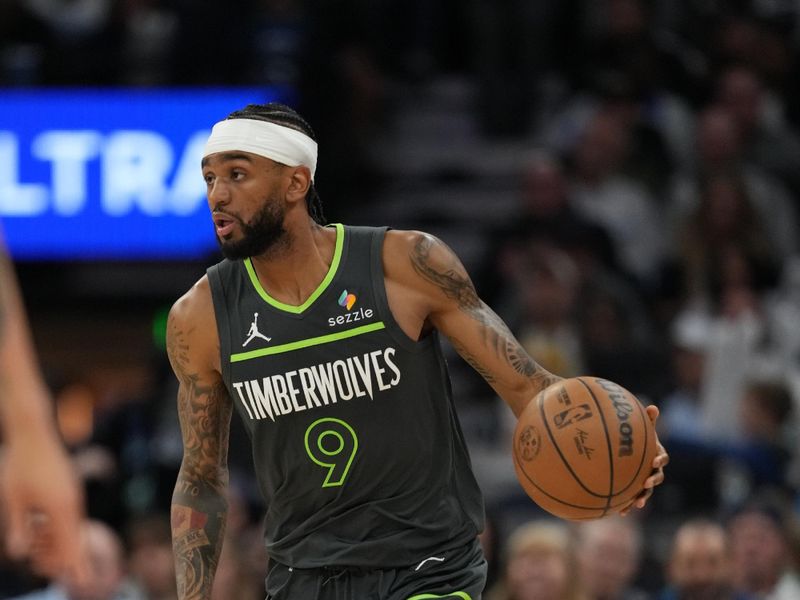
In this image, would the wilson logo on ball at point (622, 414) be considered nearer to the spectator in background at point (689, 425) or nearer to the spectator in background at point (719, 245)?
the spectator in background at point (689, 425)

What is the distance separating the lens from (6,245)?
11.2 m

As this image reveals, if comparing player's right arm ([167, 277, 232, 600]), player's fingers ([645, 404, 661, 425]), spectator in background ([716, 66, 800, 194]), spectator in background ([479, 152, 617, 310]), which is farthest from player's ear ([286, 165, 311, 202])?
spectator in background ([716, 66, 800, 194])

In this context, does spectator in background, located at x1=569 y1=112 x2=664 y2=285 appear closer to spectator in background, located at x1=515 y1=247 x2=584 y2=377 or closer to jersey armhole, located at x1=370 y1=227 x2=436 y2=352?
spectator in background, located at x1=515 y1=247 x2=584 y2=377

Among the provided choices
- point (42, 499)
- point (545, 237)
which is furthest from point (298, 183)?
point (545, 237)

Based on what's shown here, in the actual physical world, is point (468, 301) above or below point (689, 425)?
above

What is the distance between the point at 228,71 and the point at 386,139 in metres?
1.59

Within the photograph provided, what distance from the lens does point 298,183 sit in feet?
15.5

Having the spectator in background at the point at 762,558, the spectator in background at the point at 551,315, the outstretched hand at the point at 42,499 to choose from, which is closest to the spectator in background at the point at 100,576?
the spectator in background at the point at 551,315

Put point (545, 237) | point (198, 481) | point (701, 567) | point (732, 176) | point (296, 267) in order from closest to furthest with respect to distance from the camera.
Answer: point (296, 267), point (198, 481), point (701, 567), point (545, 237), point (732, 176)

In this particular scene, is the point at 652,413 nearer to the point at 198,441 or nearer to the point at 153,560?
the point at 198,441

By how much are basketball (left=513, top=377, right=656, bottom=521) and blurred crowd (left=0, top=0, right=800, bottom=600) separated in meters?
2.91

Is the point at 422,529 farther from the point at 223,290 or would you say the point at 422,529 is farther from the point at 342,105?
the point at 342,105

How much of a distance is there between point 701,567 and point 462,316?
11.3ft

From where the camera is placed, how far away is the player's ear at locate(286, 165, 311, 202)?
185 inches
